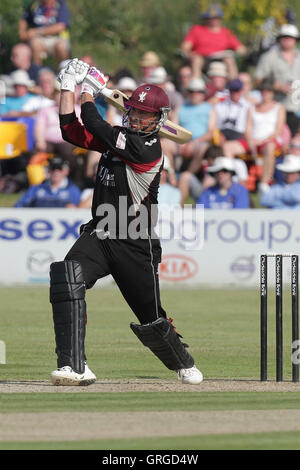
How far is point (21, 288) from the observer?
15.1 meters

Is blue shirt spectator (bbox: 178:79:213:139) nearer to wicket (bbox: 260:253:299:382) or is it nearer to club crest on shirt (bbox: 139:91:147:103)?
wicket (bbox: 260:253:299:382)

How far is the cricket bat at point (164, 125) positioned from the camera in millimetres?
8422

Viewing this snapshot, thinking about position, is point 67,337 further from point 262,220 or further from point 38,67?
point 38,67

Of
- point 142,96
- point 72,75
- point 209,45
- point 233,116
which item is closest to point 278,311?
point 142,96

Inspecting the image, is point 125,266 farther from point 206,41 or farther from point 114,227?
point 206,41

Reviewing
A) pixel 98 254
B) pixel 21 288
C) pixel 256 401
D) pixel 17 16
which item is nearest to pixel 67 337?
pixel 98 254

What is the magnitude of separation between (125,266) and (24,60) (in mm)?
11786

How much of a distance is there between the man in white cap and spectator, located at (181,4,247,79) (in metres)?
3.97

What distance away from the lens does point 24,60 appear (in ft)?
63.6

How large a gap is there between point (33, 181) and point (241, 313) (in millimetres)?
5276

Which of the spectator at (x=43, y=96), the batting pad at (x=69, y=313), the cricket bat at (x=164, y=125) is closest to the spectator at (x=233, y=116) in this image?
the spectator at (x=43, y=96)

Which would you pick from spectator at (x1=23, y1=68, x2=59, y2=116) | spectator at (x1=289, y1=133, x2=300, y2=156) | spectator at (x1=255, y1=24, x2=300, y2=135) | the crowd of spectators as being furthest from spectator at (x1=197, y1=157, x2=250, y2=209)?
spectator at (x1=23, y1=68, x2=59, y2=116)

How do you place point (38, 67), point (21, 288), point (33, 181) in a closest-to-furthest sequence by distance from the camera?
1. point (21, 288)
2. point (33, 181)
3. point (38, 67)

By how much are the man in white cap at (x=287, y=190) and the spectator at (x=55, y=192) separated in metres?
2.62
